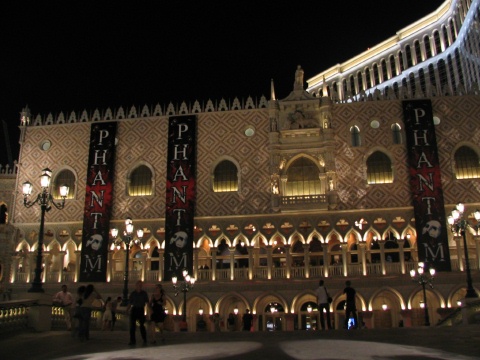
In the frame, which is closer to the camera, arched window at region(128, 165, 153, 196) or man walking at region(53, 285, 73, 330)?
man walking at region(53, 285, 73, 330)

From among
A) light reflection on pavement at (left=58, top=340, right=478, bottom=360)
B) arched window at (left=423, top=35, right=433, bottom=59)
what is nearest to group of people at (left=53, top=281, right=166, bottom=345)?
light reflection on pavement at (left=58, top=340, right=478, bottom=360)

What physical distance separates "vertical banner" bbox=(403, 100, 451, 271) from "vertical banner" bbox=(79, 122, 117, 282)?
14689 mm

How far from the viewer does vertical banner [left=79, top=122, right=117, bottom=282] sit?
26188 millimetres

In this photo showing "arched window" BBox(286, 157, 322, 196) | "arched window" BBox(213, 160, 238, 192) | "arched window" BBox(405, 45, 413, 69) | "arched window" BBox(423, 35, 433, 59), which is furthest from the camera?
"arched window" BBox(405, 45, 413, 69)

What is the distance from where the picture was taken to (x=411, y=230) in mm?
25016

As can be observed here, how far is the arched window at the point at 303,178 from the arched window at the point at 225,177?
8.80 feet

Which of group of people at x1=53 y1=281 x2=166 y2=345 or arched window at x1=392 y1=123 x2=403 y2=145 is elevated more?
arched window at x1=392 y1=123 x2=403 y2=145

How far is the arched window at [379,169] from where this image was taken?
85.0ft

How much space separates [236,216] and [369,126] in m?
7.87

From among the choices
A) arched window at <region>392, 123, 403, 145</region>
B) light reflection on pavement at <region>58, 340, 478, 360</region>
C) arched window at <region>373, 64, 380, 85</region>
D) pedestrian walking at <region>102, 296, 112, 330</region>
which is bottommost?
light reflection on pavement at <region>58, 340, 478, 360</region>

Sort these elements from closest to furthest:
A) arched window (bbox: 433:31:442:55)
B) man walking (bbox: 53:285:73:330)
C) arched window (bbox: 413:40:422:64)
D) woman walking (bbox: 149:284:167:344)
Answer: woman walking (bbox: 149:284:167:344)
man walking (bbox: 53:285:73:330)
arched window (bbox: 433:31:442:55)
arched window (bbox: 413:40:422:64)

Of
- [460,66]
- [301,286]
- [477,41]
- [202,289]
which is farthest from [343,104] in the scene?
[460,66]

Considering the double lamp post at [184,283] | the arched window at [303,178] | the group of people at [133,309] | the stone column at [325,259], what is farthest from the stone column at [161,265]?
the group of people at [133,309]

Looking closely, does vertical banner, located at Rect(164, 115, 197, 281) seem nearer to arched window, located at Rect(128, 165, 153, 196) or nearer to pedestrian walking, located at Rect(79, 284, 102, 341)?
arched window, located at Rect(128, 165, 153, 196)
